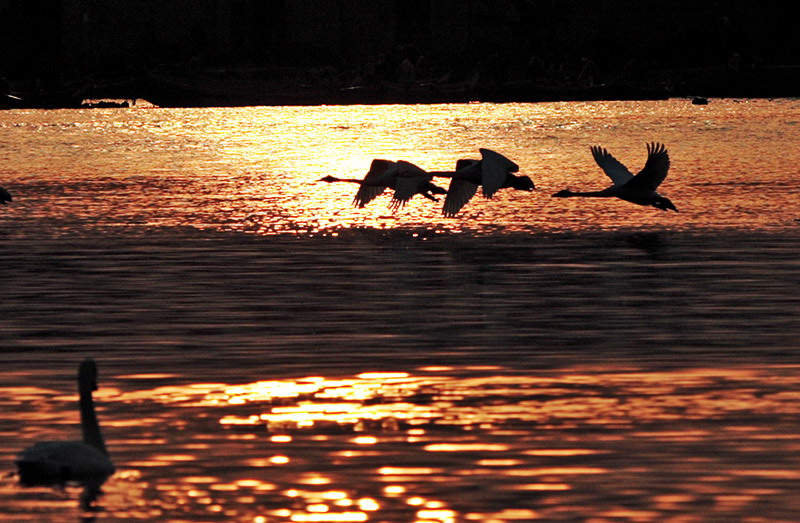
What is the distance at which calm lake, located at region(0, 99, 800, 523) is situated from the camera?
14.4m

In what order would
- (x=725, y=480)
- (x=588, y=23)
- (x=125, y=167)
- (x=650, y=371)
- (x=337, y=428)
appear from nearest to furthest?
(x=725, y=480), (x=337, y=428), (x=650, y=371), (x=125, y=167), (x=588, y=23)

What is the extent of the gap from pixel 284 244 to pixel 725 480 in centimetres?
2074

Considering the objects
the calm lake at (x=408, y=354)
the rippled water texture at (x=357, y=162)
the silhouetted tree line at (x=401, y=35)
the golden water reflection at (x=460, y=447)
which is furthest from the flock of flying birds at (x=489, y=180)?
the silhouetted tree line at (x=401, y=35)

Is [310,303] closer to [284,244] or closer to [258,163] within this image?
[284,244]

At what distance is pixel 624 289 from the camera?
27.2 meters

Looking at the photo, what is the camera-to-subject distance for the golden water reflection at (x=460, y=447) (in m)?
13.9

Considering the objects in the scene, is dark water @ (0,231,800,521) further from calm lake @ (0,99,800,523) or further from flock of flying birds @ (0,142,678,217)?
flock of flying birds @ (0,142,678,217)

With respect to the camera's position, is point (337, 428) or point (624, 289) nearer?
point (337, 428)

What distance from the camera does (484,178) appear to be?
3019 cm

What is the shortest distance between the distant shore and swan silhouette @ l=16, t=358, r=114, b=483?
11340 cm

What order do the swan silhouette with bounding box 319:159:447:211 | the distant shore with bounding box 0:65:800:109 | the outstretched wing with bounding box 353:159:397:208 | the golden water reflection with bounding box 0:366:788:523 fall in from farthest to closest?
the distant shore with bounding box 0:65:800:109, the outstretched wing with bounding box 353:159:397:208, the swan silhouette with bounding box 319:159:447:211, the golden water reflection with bounding box 0:366:788:523

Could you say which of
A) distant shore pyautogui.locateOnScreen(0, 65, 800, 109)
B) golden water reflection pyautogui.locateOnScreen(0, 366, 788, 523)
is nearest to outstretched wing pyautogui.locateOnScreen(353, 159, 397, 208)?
golden water reflection pyautogui.locateOnScreen(0, 366, 788, 523)

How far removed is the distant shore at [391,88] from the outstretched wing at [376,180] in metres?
94.9

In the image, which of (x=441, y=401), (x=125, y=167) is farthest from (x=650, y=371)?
(x=125, y=167)
